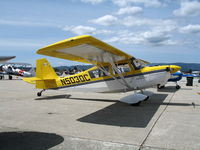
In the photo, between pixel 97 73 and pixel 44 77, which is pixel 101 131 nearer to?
pixel 97 73

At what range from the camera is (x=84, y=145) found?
3496mm

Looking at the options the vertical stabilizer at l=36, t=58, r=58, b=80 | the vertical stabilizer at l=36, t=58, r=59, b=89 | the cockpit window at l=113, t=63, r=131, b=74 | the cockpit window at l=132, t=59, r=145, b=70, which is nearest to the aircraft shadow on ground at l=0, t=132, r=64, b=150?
the cockpit window at l=113, t=63, r=131, b=74

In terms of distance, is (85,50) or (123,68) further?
(123,68)

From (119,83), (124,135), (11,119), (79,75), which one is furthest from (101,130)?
(79,75)

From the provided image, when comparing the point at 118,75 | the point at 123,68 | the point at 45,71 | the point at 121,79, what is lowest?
the point at 121,79

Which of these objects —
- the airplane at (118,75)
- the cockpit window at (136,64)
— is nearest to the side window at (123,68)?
the airplane at (118,75)

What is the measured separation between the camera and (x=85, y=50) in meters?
6.25

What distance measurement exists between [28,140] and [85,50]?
343cm

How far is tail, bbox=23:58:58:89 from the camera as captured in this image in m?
10.1

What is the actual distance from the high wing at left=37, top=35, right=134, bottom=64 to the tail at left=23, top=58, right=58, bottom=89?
2745 millimetres

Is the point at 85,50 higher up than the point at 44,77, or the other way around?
the point at 85,50

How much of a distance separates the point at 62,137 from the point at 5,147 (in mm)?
1088

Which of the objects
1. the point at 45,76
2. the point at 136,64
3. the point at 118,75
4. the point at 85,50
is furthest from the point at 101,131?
the point at 45,76

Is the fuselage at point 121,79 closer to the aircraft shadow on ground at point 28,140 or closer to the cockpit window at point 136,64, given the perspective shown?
the cockpit window at point 136,64
